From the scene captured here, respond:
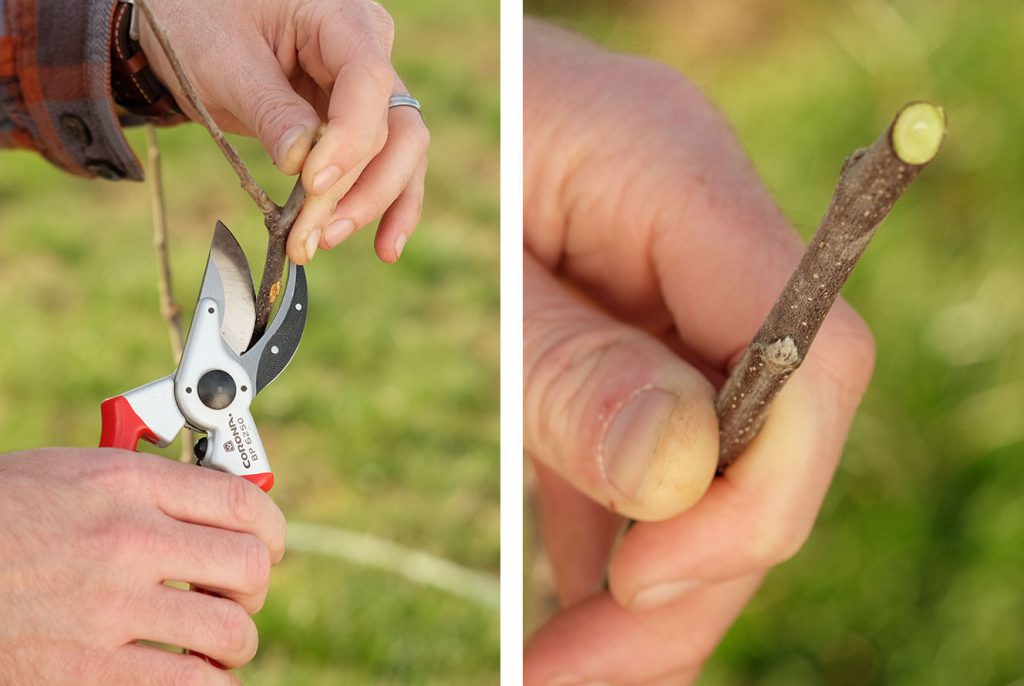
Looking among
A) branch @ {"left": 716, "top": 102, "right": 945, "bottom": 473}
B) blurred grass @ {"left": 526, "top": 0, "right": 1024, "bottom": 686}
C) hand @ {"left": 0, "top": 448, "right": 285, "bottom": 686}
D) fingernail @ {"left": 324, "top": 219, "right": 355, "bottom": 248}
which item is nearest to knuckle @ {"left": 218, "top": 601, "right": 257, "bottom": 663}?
hand @ {"left": 0, "top": 448, "right": 285, "bottom": 686}

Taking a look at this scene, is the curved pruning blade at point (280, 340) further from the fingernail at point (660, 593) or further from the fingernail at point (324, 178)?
the fingernail at point (660, 593)

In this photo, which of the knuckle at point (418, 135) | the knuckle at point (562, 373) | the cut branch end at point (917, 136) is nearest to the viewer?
the cut branch end at point (917, 136)

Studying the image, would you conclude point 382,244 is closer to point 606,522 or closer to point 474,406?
point 606,522

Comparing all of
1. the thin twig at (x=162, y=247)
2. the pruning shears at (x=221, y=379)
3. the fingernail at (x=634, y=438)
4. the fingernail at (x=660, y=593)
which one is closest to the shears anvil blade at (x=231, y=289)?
the pruning shears at (x=221, y=379)

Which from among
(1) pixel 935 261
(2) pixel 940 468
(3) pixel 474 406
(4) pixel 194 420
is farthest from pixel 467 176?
(4) pixel 194 420

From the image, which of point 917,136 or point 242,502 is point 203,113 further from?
point 917,136

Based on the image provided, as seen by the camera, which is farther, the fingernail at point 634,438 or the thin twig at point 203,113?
the fingernail at point 634,438
